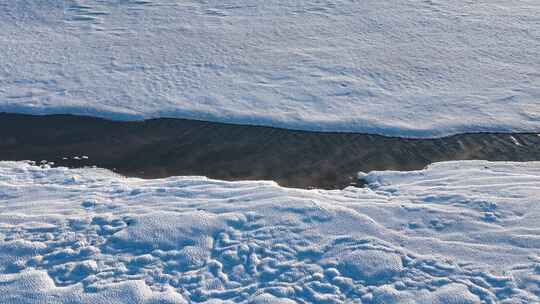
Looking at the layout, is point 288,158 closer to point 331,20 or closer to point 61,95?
point 61,95

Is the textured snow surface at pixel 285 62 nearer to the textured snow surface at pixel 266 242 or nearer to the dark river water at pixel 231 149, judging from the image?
the dark river water at pixel 231 149

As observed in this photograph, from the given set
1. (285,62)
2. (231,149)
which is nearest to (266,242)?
(231,149)

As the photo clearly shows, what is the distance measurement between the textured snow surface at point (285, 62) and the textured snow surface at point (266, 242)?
169 centimetres

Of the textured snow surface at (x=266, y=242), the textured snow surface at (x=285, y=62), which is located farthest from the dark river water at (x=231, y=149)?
the textured snow surface at (x=266, y=242)

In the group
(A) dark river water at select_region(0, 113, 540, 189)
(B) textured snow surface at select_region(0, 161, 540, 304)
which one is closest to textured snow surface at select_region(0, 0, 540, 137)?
(A) dark river water at select_region(0, 113, 540, 189)

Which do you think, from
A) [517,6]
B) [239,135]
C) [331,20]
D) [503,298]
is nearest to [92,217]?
[239,135]

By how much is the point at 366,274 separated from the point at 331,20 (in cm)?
608

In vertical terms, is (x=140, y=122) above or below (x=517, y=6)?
below

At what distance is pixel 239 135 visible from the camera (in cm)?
644

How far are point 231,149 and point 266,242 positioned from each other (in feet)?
6.48

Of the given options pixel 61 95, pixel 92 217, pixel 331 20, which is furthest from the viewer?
pixel 331 20

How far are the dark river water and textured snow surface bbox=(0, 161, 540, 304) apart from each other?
52 cm

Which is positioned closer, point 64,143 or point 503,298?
point 503,298

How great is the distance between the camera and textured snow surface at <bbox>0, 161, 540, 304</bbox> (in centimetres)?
391
